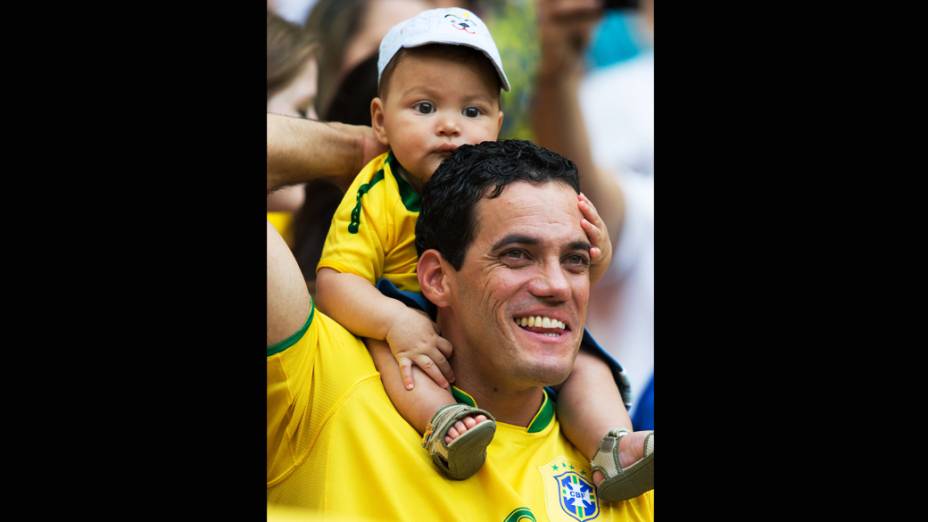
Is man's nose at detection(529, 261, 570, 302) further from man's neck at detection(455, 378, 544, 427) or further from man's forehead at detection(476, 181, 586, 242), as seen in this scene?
man's neck at detection(455, 378, 544, 427)

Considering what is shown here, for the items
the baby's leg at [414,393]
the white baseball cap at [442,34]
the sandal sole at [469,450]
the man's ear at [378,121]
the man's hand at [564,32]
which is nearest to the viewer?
the sandal sole at [469,450]

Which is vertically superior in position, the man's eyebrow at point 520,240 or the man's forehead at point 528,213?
the man's forehead at point 528,213

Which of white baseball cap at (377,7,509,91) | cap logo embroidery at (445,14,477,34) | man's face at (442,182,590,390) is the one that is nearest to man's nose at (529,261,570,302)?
man's face at (442,182,590,390)

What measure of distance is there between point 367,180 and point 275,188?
23 centimetres

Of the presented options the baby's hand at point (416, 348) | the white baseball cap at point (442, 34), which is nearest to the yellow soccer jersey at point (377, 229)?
the baby's hand at point (416, 348)

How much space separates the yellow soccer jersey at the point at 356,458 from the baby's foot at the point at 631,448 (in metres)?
0.15

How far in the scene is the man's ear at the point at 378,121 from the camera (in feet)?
9.48

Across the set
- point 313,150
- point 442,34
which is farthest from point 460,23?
point 313,150

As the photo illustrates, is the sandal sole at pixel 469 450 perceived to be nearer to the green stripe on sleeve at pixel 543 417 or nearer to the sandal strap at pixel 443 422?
the sandal strap at pixel 443 422

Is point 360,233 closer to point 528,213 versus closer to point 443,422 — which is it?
point 528,213

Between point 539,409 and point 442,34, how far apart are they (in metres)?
0.89

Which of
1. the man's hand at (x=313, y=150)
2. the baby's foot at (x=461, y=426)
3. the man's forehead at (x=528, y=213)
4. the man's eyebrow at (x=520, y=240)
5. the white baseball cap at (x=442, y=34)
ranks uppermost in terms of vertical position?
the white baseball cap at (x=442, y=34)

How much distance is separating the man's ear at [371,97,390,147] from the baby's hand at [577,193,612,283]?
1.62ft
